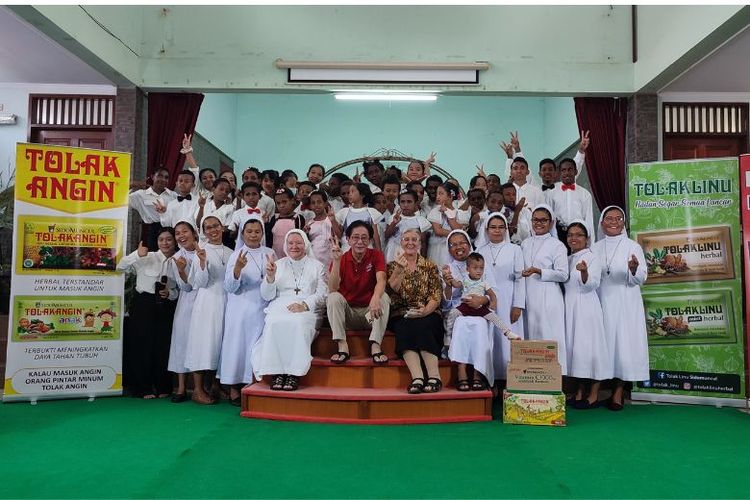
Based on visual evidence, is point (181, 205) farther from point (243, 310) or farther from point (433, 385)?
point (433, 385)

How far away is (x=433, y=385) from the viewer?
14.5 ft

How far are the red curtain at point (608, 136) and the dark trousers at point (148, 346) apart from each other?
541 cm

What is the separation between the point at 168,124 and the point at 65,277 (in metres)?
3.27

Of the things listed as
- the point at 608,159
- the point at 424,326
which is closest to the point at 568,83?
the point at 608,159

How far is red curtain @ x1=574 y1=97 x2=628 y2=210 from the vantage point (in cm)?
779

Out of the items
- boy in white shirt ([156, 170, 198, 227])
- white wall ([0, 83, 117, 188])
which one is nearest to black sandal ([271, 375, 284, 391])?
boy in white shirt ([156, 170, 198, 227])

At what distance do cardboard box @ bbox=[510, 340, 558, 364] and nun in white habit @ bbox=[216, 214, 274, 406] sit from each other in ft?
6.61

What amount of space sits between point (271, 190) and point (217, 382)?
7.40ft

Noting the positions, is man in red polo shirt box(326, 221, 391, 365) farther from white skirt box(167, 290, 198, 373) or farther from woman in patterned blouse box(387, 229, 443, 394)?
white skirt box(167, 290, 198, 373)

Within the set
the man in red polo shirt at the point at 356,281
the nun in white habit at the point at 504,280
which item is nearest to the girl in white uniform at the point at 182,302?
the man in red polo shirt at the point at 356,281

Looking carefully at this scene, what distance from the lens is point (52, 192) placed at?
201 inches

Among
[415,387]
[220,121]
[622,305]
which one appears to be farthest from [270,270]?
[220,121]

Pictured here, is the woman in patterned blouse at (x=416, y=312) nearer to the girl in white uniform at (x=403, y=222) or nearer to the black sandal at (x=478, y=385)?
the black sandal at (x=478, y=385)

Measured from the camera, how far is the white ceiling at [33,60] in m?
6.18
